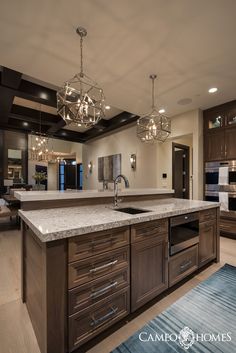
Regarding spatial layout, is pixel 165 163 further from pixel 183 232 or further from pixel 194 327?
pixel 194 327

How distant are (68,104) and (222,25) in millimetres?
1983

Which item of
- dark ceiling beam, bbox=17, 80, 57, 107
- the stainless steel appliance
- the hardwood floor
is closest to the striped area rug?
the hardwood floor

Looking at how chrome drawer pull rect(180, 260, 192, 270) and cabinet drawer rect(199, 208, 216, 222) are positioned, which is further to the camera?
cabinet drawer rect(199, 208, 216, 222)

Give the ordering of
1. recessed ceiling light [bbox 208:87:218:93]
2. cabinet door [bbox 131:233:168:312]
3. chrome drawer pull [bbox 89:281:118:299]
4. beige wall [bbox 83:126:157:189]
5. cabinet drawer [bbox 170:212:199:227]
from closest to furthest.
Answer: chrome drawer pull [bbox 89:281:118:299] < cabinet door [bbox 131:233:168:312] < cabinet drawer [bbox 170:212:199:227] < recessed ceiling light [bbox 208:87:218:93] < beige wall [bbox 83:126:157:189]

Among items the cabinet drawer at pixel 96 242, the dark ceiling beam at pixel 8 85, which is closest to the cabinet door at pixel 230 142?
the cabinet drawer at pixel 96 242

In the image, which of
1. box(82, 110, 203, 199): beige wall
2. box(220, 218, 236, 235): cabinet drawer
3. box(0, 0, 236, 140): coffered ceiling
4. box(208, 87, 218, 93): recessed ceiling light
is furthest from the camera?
box(82, 110, 203, 199): beige wall

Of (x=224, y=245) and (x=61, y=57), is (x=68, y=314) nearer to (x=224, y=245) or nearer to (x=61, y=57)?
(x=61, y=57)

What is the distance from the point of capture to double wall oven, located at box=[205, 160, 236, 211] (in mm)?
4004

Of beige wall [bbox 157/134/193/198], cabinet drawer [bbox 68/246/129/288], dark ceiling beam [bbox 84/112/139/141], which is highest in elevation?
dark ceiling beam [bbox 84/112/139/141]

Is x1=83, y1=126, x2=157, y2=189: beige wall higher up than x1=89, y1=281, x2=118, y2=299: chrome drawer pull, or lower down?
higher up

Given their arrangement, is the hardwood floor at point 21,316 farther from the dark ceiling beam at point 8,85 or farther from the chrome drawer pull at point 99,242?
the dark ceiling beam at point 8,85

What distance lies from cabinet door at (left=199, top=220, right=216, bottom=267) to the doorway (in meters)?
2.83

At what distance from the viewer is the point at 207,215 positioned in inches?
101

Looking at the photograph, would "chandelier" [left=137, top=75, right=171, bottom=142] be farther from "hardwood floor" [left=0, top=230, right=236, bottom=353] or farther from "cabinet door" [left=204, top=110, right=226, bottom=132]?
"hardwood floor" [left=0, top=230, right=236, bottom=353]
